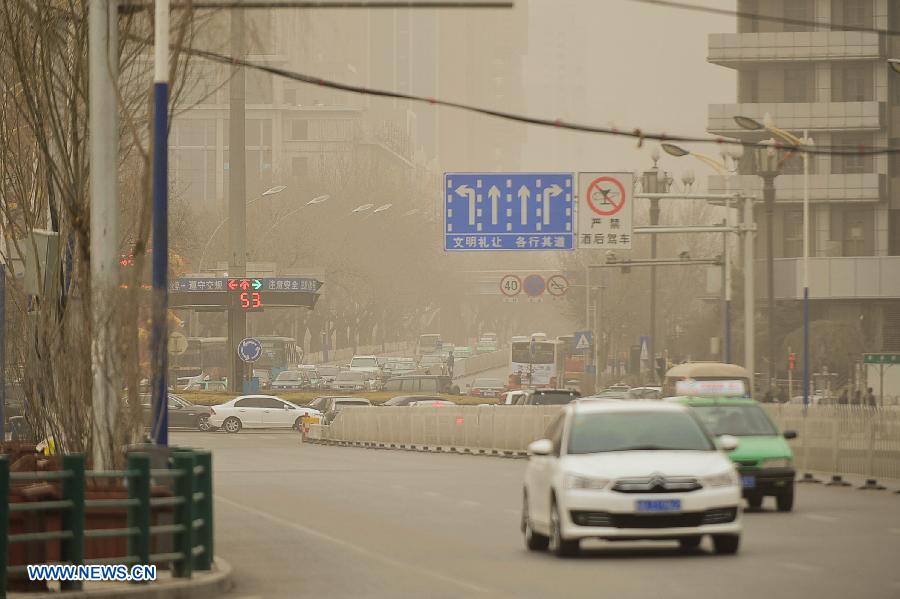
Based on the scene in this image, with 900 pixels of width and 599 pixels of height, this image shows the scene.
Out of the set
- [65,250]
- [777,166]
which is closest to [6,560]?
[65,250]

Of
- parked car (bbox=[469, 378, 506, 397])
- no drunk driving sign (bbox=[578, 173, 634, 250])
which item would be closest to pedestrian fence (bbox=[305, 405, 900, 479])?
no drunk driving sign (bbox=[578, 173, 634, 250])

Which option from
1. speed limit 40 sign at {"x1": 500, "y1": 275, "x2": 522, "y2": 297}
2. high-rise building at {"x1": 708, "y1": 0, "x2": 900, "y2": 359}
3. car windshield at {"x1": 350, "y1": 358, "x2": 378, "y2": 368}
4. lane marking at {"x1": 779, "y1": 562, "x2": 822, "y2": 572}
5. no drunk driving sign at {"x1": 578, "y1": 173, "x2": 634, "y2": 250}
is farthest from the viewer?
car windshield at {"x1": 350, "y1": 358, "x2": 378, "y2": 368}

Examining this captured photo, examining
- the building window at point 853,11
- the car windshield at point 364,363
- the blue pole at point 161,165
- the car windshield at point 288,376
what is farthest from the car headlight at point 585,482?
the car windshield at point 364,363

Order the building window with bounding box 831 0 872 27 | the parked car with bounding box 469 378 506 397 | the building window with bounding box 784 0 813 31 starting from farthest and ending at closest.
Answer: the building window with bounding box 784 0 813 31, the building window with bounding box 831 0 872 27, the parked car with bounding box 469 378 506 397

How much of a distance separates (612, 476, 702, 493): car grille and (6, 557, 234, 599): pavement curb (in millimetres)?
3760

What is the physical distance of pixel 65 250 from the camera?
22000mm

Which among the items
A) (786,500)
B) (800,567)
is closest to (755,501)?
(786,500)

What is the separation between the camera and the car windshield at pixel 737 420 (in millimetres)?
26875

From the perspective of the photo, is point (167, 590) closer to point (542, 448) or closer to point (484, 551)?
point (542, 448)

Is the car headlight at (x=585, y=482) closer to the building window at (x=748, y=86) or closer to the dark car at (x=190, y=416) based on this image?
the dark car at (x=190, y=416)

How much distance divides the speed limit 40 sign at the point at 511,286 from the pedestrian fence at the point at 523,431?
2847 centimetres

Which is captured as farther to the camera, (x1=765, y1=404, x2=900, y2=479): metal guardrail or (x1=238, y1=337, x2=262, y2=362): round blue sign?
(x1=238, y1=337, x2=262, y2=362): round blue sign

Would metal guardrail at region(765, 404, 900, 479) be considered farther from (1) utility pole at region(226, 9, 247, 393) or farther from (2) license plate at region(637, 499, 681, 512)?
(1) utility pole at region(226, 9, 247, 393)

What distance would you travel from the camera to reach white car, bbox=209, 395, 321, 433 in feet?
237
